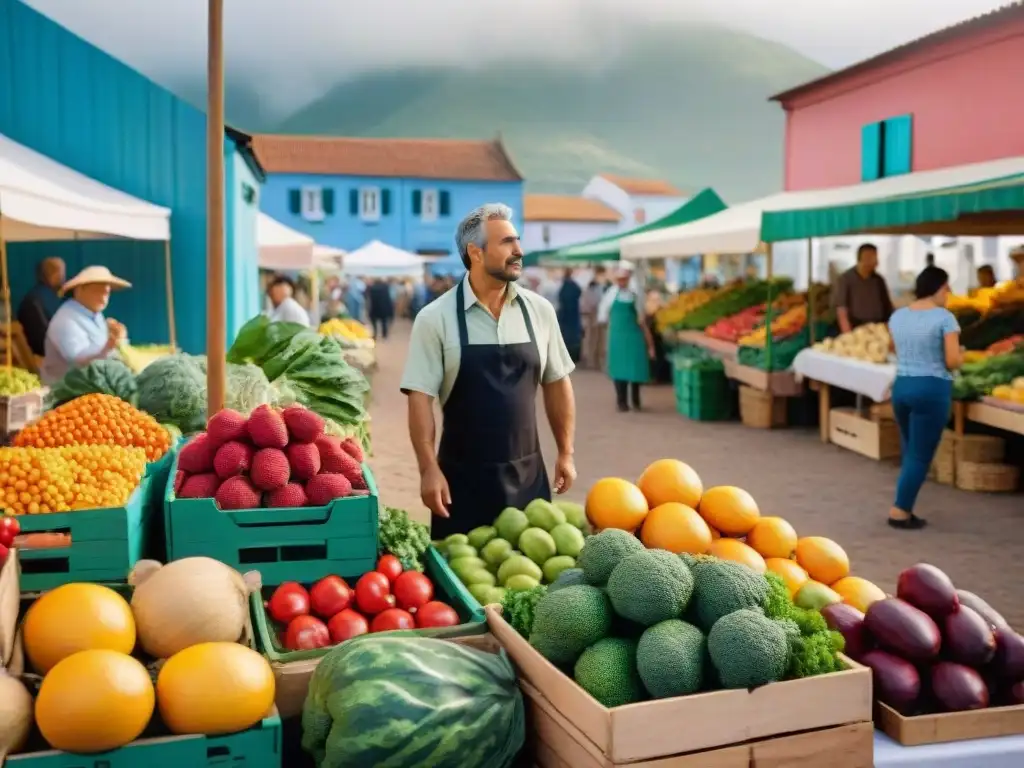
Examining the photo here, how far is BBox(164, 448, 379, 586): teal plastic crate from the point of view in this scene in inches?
119

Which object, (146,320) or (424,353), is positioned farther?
(146,320)

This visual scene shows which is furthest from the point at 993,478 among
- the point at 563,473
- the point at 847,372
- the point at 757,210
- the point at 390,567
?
the point at 390,567

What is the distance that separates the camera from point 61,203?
666 cm

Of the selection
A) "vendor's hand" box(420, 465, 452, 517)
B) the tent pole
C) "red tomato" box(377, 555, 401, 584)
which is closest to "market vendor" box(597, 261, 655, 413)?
the tent pole

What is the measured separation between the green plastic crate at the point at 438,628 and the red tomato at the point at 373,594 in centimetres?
20

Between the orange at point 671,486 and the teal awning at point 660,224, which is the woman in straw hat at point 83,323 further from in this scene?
the teal awning at point 660,224

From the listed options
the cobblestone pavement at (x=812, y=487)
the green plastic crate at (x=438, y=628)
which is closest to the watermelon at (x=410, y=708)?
the green plastic crate at (x=438, y=628)

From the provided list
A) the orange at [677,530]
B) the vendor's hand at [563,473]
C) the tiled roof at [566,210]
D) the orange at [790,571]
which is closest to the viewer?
the orange at [790,571]

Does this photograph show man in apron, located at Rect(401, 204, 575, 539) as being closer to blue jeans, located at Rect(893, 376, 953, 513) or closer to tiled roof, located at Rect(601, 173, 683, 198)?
blue jeans, located at Rect(893, 376, 953, 513)

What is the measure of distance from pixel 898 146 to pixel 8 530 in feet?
61.7

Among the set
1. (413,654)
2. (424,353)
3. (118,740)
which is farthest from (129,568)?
(424,353)

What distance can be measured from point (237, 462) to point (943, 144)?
56.1ft

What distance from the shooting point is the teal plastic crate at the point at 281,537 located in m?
3.02

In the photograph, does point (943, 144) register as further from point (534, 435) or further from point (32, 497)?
point (32, 497)
